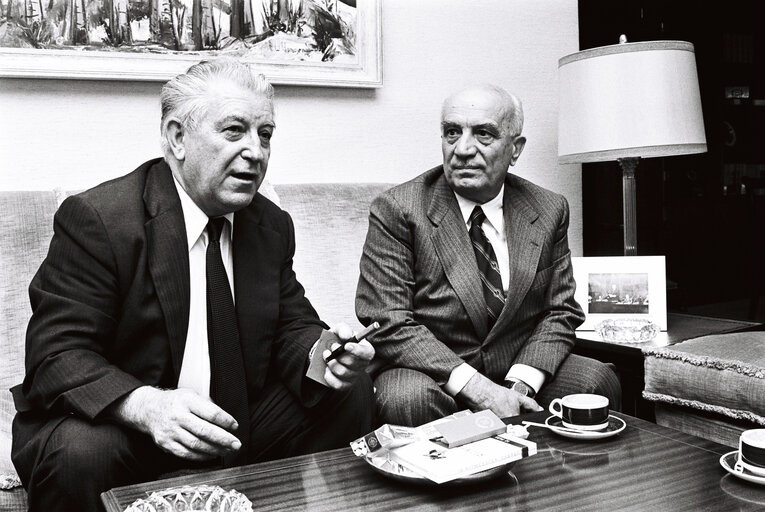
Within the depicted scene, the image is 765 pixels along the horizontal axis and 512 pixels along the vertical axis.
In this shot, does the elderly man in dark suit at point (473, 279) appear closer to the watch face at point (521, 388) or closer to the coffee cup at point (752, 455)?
the watch face at point (521, 388)

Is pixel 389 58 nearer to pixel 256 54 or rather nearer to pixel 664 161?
pixel 256 54

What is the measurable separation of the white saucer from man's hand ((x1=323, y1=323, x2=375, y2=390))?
2.28 ft

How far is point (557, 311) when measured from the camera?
2.20 metres

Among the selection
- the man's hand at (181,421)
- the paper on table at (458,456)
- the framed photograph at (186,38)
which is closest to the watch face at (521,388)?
the paper on table at (458,456)

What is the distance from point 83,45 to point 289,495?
160cm

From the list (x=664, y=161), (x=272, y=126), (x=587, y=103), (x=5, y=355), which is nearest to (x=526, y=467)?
(x=272, y=126)

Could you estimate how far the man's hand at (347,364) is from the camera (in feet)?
5.14

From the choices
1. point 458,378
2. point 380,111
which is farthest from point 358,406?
point 380,111

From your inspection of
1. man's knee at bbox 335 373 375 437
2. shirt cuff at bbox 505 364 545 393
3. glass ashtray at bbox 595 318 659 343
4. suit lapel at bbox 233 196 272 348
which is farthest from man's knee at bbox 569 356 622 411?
suit lapel at bbox 233 196 272 348

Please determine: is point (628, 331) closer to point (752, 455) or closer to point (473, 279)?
point (473, 279)

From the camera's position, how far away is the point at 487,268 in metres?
Answer: 2.13

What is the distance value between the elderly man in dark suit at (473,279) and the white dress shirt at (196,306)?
518 millimetres

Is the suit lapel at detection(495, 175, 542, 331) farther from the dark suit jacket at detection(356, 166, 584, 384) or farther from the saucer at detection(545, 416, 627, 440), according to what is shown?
the saucer at detection(545, 416, 627, 440)

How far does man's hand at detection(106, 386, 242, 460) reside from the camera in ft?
4.44
